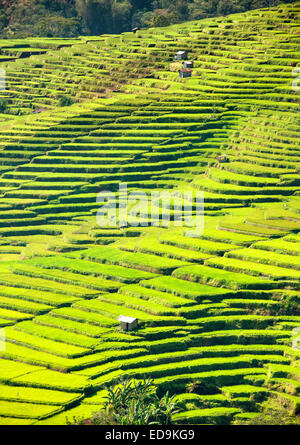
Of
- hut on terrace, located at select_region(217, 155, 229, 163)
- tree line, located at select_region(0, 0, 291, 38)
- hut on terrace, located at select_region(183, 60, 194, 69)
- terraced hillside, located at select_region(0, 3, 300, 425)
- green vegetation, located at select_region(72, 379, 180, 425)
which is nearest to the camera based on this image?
green vegetation, located at select_region(72, 379, 180, 425)

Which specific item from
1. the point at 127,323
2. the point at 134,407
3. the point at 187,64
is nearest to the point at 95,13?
the point at 187,64

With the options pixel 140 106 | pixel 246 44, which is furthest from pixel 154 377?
pixel 246 44

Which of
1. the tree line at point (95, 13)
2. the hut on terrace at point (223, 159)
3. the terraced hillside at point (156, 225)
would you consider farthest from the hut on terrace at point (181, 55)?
the tree line at point (95, 13)

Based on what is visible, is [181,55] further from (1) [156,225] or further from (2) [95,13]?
(2) [95,13]

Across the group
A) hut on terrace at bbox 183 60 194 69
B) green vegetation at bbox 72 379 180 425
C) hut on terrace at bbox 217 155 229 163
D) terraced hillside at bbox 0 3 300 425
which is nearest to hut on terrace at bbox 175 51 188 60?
terraced hillside at bbox 0 3 300 425

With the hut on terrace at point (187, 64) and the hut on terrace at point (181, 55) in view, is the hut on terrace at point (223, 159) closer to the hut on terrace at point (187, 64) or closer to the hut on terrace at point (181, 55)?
the hut on terrace at point (187, 64)

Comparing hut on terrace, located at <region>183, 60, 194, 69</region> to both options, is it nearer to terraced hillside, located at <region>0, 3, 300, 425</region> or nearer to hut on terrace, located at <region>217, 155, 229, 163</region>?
terraced hillside, located at <region>0, 3, 300, 425</region>

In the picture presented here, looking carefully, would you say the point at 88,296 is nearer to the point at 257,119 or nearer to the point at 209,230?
the point at 209,230
